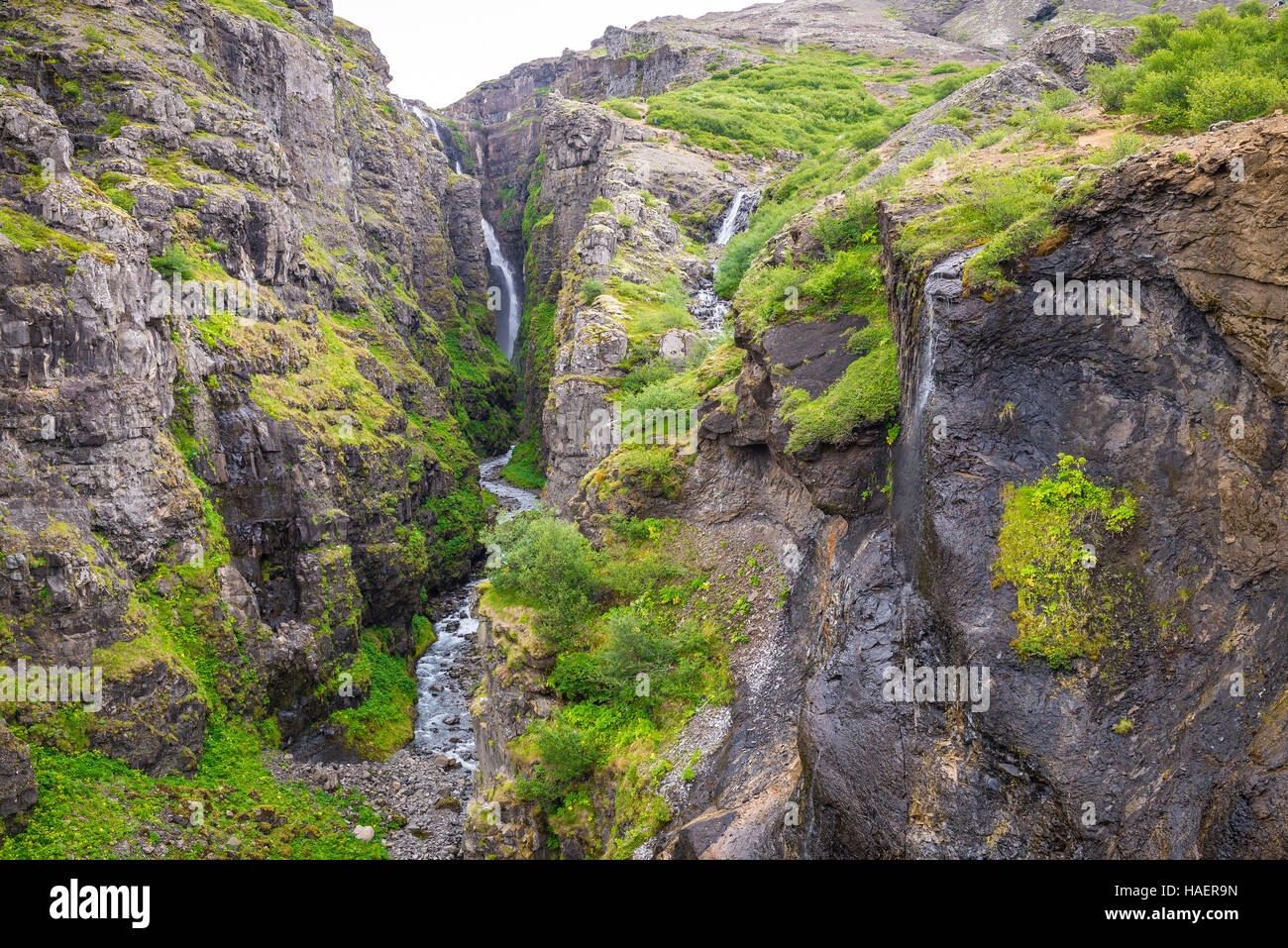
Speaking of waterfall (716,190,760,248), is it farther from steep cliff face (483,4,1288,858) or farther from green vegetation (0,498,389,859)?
green vegetation (0,498,389,859)

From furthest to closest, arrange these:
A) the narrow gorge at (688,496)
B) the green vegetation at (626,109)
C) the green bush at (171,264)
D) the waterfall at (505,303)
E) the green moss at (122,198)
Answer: the waterfall at (505,303)
the green vegetation at (626,109)
the green moss at (122,198)
the green bush at (171,264)
the narrow gorge at (688,496)

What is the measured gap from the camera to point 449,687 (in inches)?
1574

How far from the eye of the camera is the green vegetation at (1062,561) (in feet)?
36.3

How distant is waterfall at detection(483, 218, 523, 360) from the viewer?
308 ft

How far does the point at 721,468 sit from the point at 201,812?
70.2 feet

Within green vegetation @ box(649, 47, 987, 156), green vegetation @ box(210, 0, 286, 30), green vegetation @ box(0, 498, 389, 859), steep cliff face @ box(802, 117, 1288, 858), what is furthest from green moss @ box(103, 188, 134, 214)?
green vegetation @ box(649, 47, 987, 156)

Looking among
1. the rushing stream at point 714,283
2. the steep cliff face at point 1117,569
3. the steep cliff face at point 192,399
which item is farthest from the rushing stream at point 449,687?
the steep cliff face at point 1117,569

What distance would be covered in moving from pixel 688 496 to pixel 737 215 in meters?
35.9

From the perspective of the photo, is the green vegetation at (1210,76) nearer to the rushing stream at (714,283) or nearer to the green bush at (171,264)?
the rushing stream at (714,283)

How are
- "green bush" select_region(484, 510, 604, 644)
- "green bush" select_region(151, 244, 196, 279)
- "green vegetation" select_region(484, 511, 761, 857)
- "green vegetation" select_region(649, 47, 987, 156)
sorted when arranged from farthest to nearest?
"green vegetation" select_region(649, 47, 987, 156)
"green bush" select_region(151, 244, 196, 279)
"green bush" select_region(484, 510, 604, 644)
"green vegetation" select_region(484, 511, 761, 857)

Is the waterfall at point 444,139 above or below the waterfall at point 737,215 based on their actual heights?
above

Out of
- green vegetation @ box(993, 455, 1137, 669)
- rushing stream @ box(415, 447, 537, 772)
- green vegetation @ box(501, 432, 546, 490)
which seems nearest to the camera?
green vegetation @ box(993, 455, 1137, 669)

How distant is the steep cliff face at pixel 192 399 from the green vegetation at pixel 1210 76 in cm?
3320

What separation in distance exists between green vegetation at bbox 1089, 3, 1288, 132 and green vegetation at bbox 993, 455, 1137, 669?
706 centimetres
